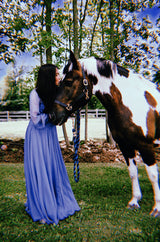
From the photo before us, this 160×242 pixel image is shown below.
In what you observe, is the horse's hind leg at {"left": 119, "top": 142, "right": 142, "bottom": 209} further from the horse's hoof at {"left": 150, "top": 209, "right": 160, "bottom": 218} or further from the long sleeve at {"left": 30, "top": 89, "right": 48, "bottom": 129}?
the long sleeve at {"left": 30, "top": 89, "right": 48, "bottom": 129}

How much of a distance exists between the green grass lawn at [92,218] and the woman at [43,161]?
0.18 metres

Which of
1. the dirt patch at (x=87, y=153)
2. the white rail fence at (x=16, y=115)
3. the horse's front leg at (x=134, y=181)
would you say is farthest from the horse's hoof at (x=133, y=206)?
the white rail fence at (x=16, y=115)

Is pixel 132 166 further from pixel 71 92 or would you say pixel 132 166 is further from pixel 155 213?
pixel 71 92

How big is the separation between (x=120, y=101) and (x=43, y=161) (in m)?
1.40

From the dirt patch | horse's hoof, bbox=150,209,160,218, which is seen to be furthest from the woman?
the dirt patch

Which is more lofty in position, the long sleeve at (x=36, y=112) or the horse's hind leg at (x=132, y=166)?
the long sleeve at (x=36, y=112)

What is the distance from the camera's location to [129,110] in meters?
2.49

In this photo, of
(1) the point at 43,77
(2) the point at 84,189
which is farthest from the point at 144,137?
(2) the point at 84,189

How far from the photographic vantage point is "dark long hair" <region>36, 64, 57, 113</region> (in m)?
2.41

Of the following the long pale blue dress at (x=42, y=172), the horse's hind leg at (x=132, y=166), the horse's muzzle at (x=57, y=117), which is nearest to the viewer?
the horse's muzzle at (x=57, y=117)

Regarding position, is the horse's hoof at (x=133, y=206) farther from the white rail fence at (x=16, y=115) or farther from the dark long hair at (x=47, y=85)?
the white rail fence at (x=16, y=115)

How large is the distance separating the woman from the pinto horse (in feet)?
0.69

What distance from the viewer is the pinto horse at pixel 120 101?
7.90ft

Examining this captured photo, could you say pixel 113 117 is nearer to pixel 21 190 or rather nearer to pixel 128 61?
pixel 21 190
